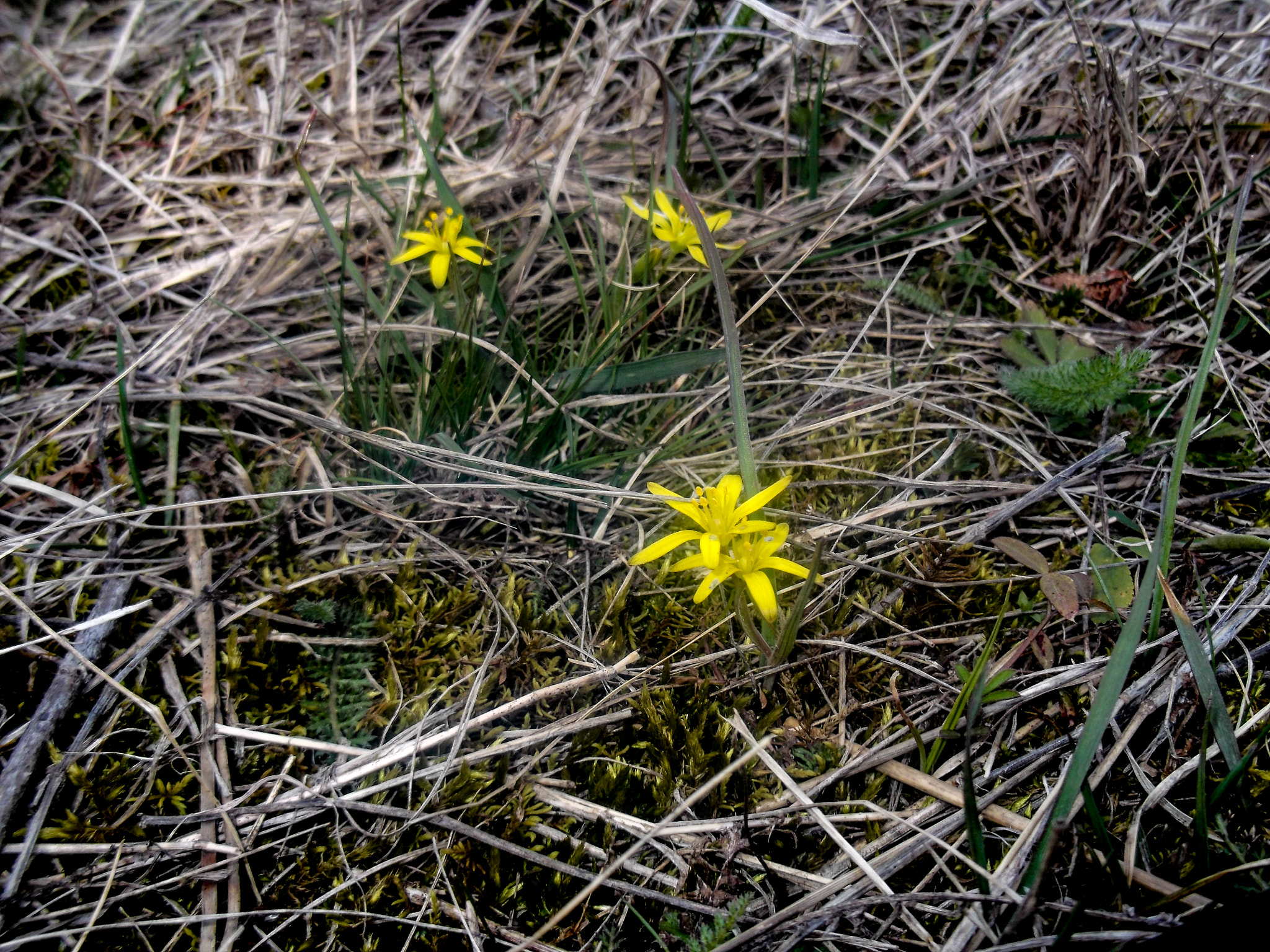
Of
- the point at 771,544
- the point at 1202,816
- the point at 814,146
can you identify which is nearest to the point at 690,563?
the point at 771,544

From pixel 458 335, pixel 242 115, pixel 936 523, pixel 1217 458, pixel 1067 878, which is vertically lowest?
pixel 1067 878

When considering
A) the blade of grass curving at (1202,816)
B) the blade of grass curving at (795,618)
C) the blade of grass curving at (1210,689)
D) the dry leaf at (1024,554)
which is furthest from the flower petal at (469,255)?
the blade of grass curving at (1202,816)

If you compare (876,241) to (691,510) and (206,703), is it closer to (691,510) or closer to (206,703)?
(691,510)

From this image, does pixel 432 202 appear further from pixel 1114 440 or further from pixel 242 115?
pixel 1114 440

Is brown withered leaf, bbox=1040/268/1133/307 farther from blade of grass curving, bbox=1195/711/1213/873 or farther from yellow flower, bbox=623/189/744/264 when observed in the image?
blade of grass curving, bbox=1195/711/1213/873

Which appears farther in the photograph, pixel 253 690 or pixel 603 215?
pixel 603 215

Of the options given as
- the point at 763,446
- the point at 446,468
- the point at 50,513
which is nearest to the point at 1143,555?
the point at 763,446
